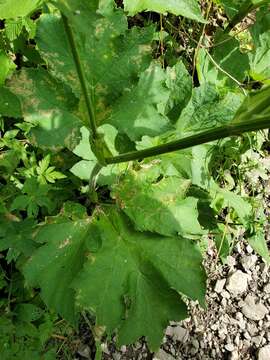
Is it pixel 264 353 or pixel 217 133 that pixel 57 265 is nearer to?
pixel 217 133

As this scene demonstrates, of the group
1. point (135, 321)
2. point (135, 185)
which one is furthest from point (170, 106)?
point (135, 321)

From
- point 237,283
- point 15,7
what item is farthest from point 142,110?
point 237,283

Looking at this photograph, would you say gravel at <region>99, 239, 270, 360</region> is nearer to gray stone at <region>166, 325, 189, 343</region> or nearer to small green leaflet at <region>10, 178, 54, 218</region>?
gray stone at <region>166, 325, 189, 343</region>

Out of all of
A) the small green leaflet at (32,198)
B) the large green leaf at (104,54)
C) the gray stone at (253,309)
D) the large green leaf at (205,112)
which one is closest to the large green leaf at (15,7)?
the large green leaf at (104,54)

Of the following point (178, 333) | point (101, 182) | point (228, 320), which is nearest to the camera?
point (101, 182)

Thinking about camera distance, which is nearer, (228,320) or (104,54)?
(104,54)

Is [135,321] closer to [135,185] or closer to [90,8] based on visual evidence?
[135,185]

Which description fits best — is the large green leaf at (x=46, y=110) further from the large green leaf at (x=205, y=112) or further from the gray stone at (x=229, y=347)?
the gray stone at (x=229, y=347)
